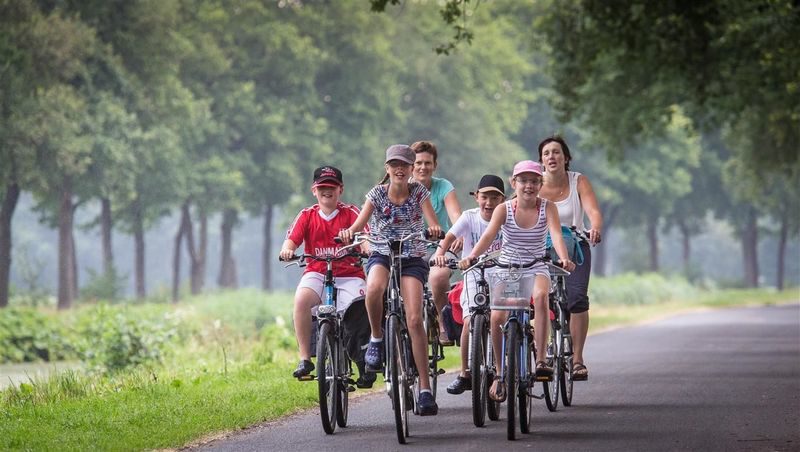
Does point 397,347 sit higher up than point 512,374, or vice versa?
point 397,347

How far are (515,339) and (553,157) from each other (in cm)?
307

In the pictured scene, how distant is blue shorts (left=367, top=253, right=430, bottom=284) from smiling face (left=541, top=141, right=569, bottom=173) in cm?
233

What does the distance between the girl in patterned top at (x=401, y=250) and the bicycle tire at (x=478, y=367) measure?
0.38m

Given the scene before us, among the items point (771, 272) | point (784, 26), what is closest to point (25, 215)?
point (771, 272)

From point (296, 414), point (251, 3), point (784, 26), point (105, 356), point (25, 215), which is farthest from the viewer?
point (25, 215)

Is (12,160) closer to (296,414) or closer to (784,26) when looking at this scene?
(784,26)

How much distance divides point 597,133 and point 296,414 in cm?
2672

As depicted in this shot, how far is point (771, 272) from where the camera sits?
11525 cm

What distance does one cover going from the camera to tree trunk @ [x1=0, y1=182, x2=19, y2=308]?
4147 centimetres

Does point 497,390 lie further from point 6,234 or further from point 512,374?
point 6,234

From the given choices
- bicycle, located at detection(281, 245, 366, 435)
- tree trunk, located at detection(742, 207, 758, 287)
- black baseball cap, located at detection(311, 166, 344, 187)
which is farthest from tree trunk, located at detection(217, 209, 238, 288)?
bicycle, located at detection(281, 245, 366, 435)

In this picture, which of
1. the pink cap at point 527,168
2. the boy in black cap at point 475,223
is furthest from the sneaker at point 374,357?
the pink cap at point 527,168

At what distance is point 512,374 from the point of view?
10156 millimetres

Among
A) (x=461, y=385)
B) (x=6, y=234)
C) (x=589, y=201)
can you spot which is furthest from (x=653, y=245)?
(x=461, y=385)
